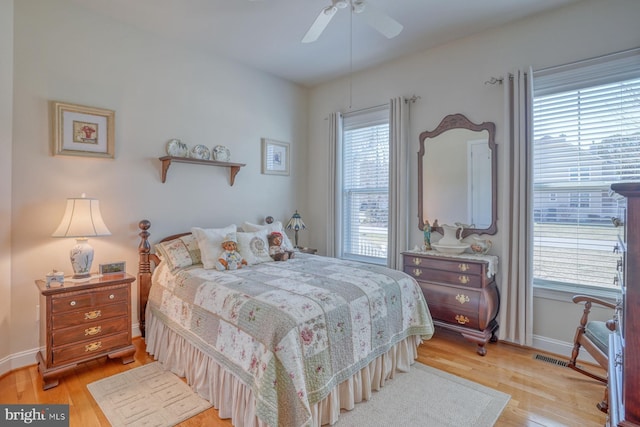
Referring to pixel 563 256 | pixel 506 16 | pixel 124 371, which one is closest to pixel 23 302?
pixel 124 371

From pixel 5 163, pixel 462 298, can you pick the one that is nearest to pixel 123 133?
pixel 5 163

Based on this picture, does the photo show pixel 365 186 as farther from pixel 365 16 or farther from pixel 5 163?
pixel 5 163

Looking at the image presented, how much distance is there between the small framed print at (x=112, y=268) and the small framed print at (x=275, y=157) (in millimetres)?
1942

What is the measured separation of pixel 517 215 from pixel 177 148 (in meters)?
3.29

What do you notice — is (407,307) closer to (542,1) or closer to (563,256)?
(563,256)

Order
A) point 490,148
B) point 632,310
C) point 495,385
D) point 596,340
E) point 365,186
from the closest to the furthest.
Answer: point 632,310 → point 596,340 → point 495,385 → point 490,148 → point 365,186

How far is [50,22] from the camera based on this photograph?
2.59m

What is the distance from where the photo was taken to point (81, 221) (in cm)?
246

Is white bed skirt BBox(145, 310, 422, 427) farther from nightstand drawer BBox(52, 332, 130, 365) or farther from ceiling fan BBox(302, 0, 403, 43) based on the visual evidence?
ceiling fan BBox(302, 0, 403, 43)

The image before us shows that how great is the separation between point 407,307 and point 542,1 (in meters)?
2.70

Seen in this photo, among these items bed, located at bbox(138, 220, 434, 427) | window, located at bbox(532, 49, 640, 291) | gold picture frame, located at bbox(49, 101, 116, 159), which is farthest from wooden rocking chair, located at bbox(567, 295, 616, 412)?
gold picture frame, located at bbox(49, 101, 116, 159)

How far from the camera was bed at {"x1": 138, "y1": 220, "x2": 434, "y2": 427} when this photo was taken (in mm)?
1669

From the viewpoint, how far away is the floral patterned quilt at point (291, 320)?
5.34 feet

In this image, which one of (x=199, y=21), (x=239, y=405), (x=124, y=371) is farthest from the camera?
(x=199, y=21)
